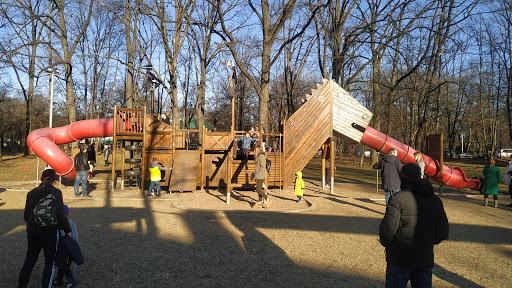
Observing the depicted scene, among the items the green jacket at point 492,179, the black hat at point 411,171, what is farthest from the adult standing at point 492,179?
the black hat at point 411,171

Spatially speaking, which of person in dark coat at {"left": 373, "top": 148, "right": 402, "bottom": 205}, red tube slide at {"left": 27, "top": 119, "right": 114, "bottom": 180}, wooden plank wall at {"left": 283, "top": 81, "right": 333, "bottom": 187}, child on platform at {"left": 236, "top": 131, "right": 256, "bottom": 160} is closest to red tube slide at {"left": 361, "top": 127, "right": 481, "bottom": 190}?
wooden plank wall at {"left": 283, "top": 81, "right": 333, "bottom": 187}

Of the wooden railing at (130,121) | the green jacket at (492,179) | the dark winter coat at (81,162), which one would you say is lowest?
the green jacket at (492,179)

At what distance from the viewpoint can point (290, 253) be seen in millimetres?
6344

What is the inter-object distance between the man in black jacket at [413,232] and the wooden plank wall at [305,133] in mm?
11386

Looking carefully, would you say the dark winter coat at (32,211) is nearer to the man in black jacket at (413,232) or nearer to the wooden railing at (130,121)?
the man in black jacket at (413,232)

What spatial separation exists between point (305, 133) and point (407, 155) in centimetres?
466

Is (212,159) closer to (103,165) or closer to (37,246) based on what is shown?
(37,246)

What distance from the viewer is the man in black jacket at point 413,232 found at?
132 inches

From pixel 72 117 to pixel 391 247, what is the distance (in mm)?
27226

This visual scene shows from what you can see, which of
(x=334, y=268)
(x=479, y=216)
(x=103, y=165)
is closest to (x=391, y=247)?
(x=334, y=268)

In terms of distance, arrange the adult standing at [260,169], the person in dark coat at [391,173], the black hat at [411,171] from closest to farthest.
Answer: the black hat at [411,171] → the person in dark coat at [391,173] → the adult standing at [260,169]

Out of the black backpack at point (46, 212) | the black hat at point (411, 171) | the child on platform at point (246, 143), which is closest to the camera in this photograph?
the black hat at point (411, 171)

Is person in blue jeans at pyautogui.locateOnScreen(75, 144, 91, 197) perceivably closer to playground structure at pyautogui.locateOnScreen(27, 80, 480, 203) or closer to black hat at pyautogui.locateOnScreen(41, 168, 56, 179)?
playground structure at pyautogui.locateOnScreen(27, 80, 480, 203)

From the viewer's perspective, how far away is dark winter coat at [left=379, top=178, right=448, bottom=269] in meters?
3.36
